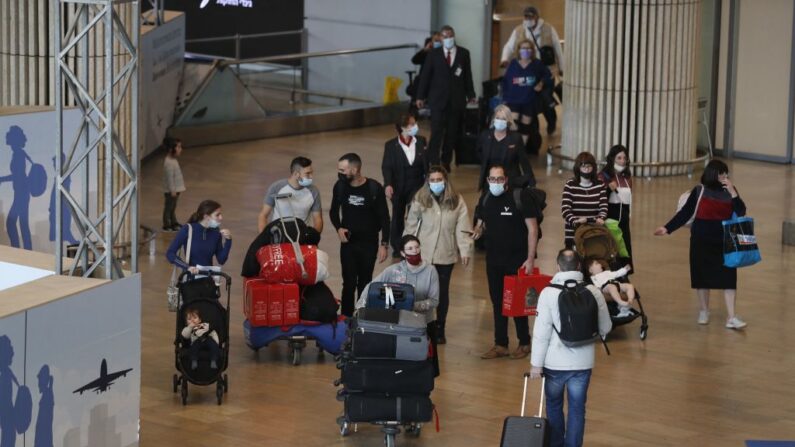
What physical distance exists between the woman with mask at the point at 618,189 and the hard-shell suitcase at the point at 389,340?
146 inches

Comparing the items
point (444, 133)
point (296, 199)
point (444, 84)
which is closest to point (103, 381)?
point (296, 199)

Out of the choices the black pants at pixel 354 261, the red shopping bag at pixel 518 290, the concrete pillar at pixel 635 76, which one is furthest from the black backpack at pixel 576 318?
the concrete pillar at pixel 635 76

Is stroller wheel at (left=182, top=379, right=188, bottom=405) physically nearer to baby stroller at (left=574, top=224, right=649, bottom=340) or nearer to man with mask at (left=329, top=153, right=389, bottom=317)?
man with mask at (left=329, top=153, right=389, bottom=317)

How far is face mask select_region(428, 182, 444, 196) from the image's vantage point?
13.4 metres

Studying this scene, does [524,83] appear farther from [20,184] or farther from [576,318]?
[576,318]

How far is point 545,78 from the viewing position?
22250 millimetres

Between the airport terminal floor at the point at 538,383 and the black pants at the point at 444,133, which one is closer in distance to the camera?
the airport terminal floor at the point at 538,383

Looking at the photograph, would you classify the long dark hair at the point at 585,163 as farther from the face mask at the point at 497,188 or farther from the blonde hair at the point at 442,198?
the blonde hair at the point at 442,198

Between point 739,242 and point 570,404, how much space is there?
3.98 m

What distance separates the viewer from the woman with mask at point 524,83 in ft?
72.5

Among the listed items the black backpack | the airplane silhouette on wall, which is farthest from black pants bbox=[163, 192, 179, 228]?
the black backpack

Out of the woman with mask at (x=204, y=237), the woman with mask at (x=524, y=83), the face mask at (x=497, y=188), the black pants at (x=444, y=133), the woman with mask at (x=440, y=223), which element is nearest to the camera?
the woman with mask at (x=204, y=237)

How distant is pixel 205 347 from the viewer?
12.2 meters

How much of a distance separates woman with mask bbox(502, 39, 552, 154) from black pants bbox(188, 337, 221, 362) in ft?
34.8
